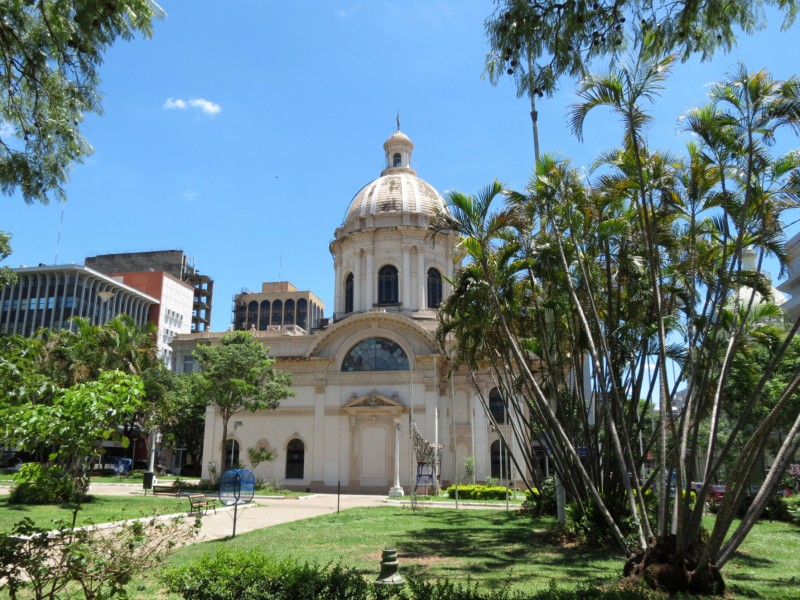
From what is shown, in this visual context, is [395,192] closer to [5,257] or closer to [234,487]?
[5,257]

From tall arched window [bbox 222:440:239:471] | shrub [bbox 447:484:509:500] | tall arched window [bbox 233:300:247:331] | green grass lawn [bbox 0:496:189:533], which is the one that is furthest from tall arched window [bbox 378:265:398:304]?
tall arched window [bbox 233:300:247:331]

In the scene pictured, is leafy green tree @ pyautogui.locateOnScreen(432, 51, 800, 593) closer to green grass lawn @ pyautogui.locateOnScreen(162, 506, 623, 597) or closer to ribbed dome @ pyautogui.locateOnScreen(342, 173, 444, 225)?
green grass lawn @ pyautogui.locateOnScreen(162, 506, 623, 597)

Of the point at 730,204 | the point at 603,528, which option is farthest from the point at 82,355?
the point at 730,204

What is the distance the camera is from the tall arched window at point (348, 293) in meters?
48.5

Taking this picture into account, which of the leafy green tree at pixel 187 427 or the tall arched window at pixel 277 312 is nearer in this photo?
the leafy green tree at pixel 187 427

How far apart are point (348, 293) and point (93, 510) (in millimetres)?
28774

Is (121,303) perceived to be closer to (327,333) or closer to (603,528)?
(327,333)

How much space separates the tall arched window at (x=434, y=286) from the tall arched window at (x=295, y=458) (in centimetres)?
1380

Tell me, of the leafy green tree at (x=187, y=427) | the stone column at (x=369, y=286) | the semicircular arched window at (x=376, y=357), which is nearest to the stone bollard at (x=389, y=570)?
the semicircular arched window at (x=376, y=357)

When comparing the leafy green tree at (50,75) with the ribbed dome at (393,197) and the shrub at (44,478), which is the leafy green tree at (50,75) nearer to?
the shrub at (44,478)

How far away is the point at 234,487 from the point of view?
1644 cm

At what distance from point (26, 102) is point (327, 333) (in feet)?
111

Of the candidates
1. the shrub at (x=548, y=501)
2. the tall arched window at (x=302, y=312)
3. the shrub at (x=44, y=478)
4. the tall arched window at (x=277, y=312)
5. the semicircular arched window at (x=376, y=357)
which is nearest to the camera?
the shrub at (x=44, y=478)

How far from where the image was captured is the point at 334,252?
50188mm
